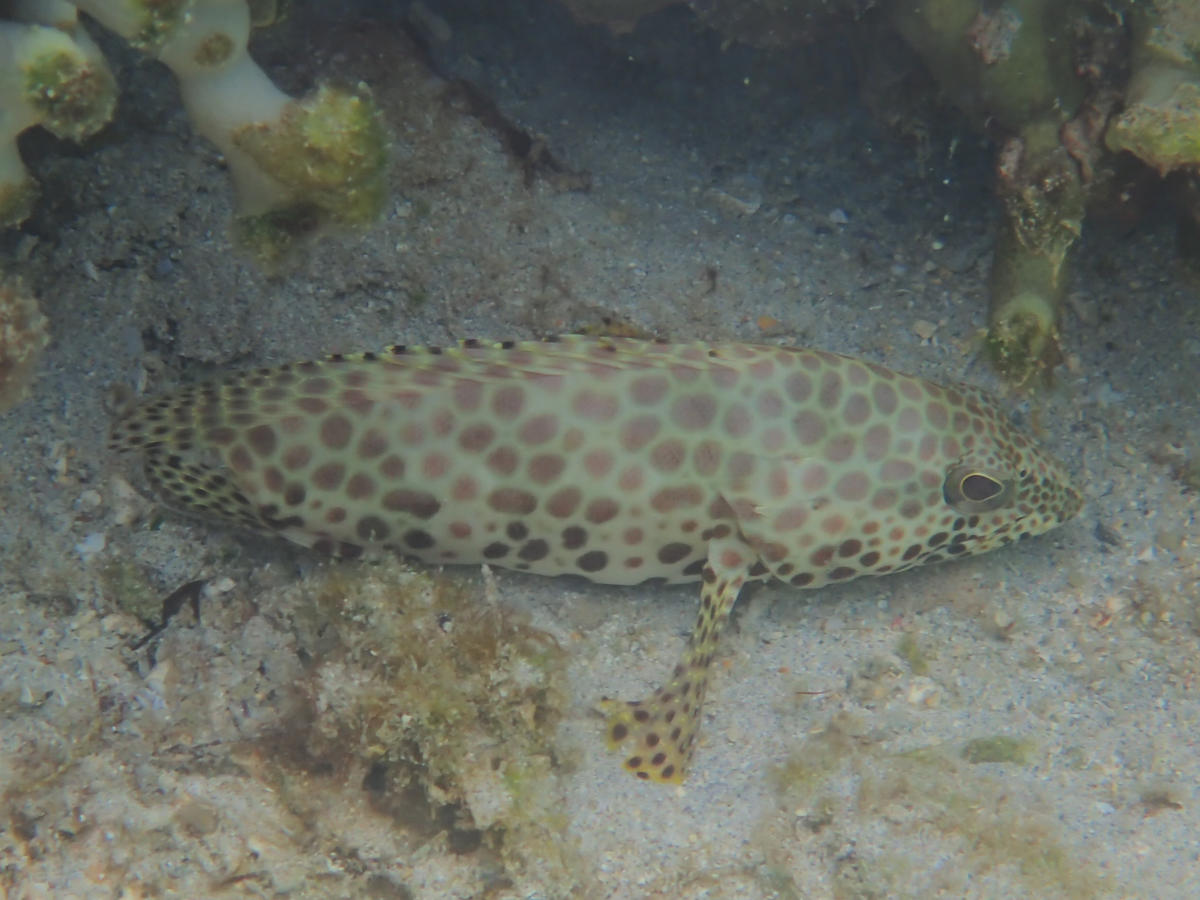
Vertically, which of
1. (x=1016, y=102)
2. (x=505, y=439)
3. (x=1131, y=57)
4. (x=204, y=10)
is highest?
(x=1131, y=57)

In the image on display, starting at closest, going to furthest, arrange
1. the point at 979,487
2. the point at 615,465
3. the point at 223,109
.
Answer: the point at 223,109 → the point at 615,465 → the point at 979,487

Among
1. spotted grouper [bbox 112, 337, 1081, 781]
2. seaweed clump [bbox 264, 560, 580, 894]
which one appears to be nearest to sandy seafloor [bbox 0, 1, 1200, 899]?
seaweed clump [bbox 264, 560, 580, 894]

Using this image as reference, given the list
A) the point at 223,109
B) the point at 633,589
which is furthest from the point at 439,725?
the point at 223,109

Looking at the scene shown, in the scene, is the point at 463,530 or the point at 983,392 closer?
the point at 463,530

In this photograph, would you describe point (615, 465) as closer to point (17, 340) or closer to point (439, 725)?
point (439, 725)

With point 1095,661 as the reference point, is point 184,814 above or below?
below

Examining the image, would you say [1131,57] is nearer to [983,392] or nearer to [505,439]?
[983,392]

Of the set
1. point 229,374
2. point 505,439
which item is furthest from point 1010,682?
point 229,374
